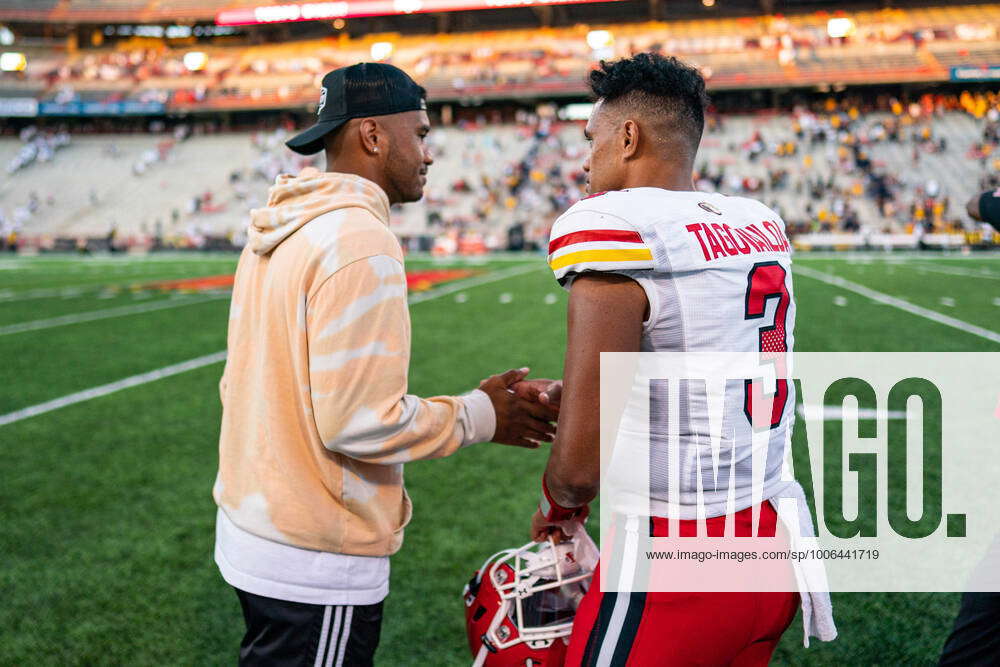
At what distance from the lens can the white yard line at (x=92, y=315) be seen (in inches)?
440

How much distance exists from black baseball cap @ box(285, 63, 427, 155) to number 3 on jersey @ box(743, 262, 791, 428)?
37.5 inches

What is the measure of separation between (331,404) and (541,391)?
1.80 feet

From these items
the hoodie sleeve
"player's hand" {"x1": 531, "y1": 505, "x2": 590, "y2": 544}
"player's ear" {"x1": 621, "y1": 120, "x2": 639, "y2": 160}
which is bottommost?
"player's hand" {"x1": 531, "y1": 505, "x2": 590, "y2": 544}

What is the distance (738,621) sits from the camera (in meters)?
1.59

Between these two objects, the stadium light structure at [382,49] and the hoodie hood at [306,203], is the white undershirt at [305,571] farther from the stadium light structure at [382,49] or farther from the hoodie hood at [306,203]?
the stadium light structure at [382,49]

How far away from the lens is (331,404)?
1690 mm

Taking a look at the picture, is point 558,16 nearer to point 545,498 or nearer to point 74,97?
point 74,97

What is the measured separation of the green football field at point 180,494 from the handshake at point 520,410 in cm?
138

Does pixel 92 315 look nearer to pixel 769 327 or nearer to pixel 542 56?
pixel 769 327

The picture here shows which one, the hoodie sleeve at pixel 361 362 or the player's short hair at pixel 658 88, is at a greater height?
the player's short hair at pixel 658 88

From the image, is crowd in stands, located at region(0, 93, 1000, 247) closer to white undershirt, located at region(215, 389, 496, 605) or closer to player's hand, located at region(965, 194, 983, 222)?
player's hand, located at region(965, 194, 983, 222)

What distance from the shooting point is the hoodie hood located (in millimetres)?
1802

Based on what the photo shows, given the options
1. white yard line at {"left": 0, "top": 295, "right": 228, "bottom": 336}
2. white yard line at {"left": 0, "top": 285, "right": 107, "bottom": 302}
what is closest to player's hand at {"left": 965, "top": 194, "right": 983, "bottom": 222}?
white yard line at {"left": 0, "top": 295, "right": 228, "bottom": 336}

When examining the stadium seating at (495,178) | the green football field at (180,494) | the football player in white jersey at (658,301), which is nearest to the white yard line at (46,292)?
the green football field at (180,494)
